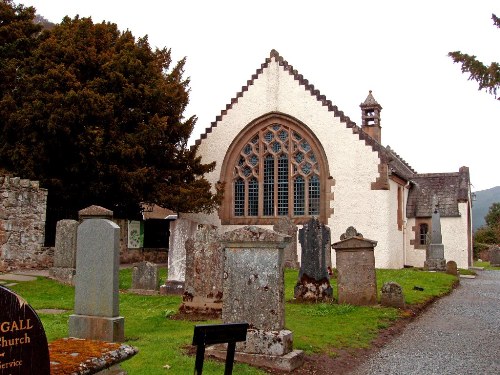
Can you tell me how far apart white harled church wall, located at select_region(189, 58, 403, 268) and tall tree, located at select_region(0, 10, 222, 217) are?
431 cm

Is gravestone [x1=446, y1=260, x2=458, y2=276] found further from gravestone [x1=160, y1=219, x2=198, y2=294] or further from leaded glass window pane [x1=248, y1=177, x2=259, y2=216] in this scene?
gravestone [x1=160, y1=219, x2=198, y2=294]

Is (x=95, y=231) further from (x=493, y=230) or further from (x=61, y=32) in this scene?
(x=493, y=230)

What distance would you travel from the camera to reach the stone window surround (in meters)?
26.2

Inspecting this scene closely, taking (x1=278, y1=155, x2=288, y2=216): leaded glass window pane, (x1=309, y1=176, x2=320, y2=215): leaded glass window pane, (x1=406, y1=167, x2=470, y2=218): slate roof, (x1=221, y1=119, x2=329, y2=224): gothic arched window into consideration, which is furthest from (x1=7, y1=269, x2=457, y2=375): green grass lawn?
(x1=406, y1=167, x2=470, y2=218): slate roof

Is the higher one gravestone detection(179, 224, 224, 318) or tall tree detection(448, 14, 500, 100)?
tall tree detection(448, 14, 500, 100)

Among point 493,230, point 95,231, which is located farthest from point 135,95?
point 493,230

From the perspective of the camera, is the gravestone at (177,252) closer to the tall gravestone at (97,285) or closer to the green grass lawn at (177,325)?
the green grass lawn at (177,325)

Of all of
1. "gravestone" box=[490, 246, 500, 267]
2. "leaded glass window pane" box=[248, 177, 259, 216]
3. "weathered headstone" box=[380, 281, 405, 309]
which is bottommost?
"weathered headstone" box=[380, 281, 405, 309]

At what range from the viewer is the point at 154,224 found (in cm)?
2630

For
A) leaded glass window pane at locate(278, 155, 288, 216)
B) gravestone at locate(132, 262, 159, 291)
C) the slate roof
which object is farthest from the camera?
the slate roof

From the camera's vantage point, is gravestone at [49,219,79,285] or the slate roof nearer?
gravestone at [49,219,79,285]

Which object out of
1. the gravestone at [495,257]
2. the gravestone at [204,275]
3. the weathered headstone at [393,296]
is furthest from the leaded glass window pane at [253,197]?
the gravestone at [495,257]

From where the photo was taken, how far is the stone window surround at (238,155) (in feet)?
85.9

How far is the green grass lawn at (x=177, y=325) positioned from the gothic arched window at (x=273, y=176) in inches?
425
